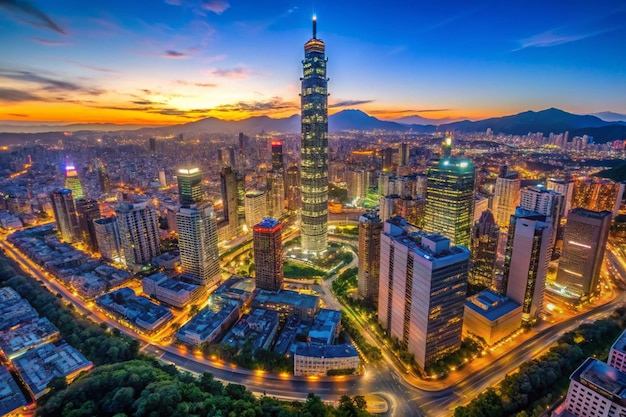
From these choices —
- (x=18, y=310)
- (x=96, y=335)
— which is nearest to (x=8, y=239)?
(x=18, y=310)

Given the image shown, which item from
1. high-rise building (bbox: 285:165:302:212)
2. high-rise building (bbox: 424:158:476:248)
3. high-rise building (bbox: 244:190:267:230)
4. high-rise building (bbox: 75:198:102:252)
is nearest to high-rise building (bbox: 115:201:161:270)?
high-rise building (bbox: 75:198:102:252)

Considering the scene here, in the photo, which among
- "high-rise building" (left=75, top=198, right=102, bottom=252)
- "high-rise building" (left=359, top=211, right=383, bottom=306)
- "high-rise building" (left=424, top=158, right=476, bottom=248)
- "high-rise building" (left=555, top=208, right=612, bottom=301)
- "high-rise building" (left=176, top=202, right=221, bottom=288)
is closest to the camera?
"high-rise building" (left=359, top=211, right=383, bottom=306)

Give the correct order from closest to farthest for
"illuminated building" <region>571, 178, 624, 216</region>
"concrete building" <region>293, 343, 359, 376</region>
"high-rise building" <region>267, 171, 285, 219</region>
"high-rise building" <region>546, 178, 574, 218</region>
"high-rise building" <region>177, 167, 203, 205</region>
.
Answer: "concrete building" <region>293, 343, 359, 376</region>, "high-rise building" <region>177, 167, 203, 205</region>, "illuminated building" <region>571, 178, 624, 216</region>, "high-rise building" <region>546, 178, 574, 218</region>, "high-rise building" <region>267, 171, 285, 219</region>

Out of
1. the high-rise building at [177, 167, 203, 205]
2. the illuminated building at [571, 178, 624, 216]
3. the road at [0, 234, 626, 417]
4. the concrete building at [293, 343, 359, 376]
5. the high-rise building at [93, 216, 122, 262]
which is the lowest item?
the road at [0, 234, 626, 417]

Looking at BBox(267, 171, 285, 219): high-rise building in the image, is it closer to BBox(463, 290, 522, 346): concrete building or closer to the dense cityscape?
the dense cityscape

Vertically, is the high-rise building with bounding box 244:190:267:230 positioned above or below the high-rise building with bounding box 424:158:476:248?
below

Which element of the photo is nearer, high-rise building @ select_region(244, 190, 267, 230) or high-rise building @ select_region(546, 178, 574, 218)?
high-rise building @ select_region(244, 190, 267, 230)

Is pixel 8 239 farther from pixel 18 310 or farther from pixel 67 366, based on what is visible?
pixel 67 366
